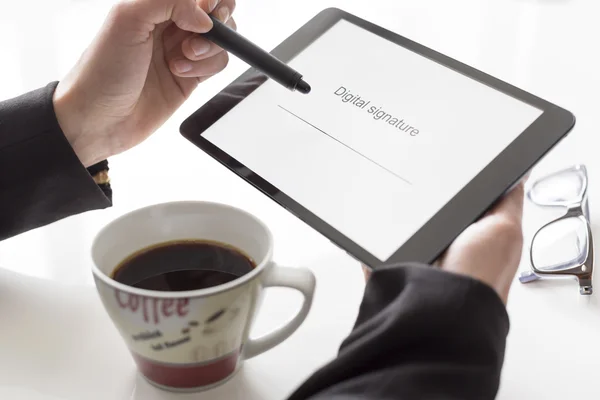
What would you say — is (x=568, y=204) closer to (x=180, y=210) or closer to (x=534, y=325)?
(x=534, y=325)

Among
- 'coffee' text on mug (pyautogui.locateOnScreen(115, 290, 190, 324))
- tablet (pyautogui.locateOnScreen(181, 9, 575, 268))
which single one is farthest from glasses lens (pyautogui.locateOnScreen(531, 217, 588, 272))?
'coffee' text on mug (pyautogui.locateOnScreen(115, 290, 190, 324))

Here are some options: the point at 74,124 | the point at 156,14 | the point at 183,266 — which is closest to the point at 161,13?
the point at 156,14

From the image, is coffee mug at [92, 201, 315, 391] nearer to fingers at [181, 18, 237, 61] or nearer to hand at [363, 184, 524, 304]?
hand at [363, 184, 524, 304]

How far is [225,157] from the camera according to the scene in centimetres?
62

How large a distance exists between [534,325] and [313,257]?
184 mm

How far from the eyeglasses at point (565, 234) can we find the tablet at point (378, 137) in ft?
0.34

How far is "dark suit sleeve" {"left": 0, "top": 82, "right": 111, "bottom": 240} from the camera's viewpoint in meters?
0.61

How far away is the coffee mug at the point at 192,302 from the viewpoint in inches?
17.2

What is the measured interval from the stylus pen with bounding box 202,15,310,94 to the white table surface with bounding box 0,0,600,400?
129 millimetres

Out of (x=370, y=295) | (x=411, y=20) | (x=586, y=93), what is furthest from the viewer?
(x=411, y=20)

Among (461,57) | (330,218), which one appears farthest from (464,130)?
(461,57)

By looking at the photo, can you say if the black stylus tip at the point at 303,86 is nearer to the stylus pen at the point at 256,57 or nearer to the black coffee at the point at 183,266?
the stylus pen at the point at 256,57

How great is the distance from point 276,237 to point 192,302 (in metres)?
0.24

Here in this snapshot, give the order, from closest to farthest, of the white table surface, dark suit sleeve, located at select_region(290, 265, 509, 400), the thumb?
1. dark suit sleeve, located at select_region(290, 265, 509, 400)
2. the white table surface
3. the thumb
